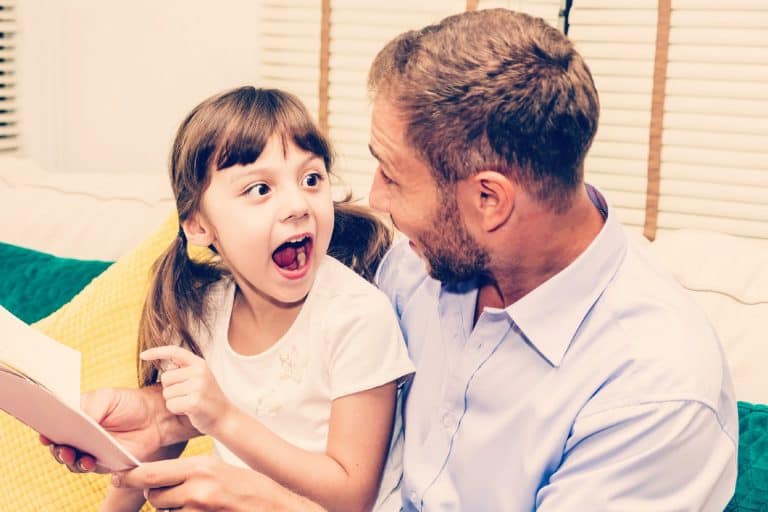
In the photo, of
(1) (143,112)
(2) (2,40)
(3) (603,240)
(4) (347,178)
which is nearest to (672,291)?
(3) (603,240)

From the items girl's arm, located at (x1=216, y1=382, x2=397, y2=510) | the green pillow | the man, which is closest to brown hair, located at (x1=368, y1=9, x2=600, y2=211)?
the man

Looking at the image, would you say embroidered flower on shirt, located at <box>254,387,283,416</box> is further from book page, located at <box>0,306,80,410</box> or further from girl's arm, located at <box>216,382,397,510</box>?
book page, located at <box>0,306,80,410</box>

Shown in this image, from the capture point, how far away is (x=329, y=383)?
1.57m

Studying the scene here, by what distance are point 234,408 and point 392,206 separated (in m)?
0.35

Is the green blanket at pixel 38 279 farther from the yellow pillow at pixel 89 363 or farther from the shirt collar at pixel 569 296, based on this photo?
the shirt collar at pixel 569 296

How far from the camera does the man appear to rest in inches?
49.3

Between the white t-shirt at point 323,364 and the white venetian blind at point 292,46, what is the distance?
130 cm

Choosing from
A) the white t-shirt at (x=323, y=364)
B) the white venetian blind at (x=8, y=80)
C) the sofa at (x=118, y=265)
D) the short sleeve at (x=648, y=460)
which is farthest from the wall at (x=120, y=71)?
the short sleeve at (x=648, y=460)

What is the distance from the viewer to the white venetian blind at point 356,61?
8.85ft

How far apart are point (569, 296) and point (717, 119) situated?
47.4 inches

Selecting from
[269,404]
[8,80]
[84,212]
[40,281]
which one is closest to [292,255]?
[269,404]

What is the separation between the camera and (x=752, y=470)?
1452 mm

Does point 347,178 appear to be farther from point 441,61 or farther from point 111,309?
point 441,61

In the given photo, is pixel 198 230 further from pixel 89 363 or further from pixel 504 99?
pixel 504 99
